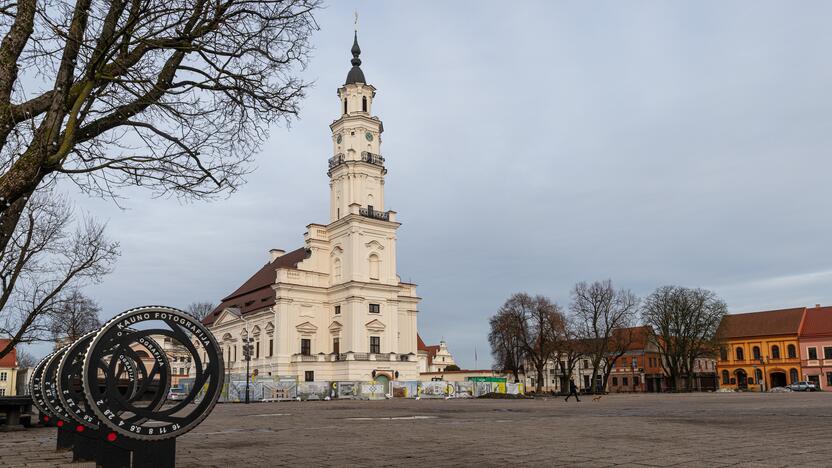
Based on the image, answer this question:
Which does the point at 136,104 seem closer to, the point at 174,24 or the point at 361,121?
the point at 174,24

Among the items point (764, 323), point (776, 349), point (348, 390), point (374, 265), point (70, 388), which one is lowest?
point (348, 390)

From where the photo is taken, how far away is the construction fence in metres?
49.8

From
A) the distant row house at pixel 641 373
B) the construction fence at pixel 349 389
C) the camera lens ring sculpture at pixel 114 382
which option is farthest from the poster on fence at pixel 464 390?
the camera lens ring sculpture at pixel 114 382

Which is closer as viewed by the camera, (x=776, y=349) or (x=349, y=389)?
(x=349, y=389)

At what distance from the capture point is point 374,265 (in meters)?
64.4

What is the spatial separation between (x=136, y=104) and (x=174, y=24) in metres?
1.18

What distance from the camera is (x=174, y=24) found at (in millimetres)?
7164

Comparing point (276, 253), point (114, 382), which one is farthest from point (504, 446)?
point (276, 253)

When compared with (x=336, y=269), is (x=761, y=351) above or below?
below

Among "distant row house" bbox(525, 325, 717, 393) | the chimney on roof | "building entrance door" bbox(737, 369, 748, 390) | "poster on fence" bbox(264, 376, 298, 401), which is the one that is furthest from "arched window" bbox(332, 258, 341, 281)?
"building entrance door" bbox(737, 369, 748, 390)

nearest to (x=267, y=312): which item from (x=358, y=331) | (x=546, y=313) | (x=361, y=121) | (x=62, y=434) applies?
(x=358, y=331)

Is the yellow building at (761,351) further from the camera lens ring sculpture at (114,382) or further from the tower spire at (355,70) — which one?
the camera lens ring sculpture at (114,382)

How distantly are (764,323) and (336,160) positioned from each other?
64782mm

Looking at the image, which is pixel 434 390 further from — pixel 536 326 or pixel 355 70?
pixel 355 70
